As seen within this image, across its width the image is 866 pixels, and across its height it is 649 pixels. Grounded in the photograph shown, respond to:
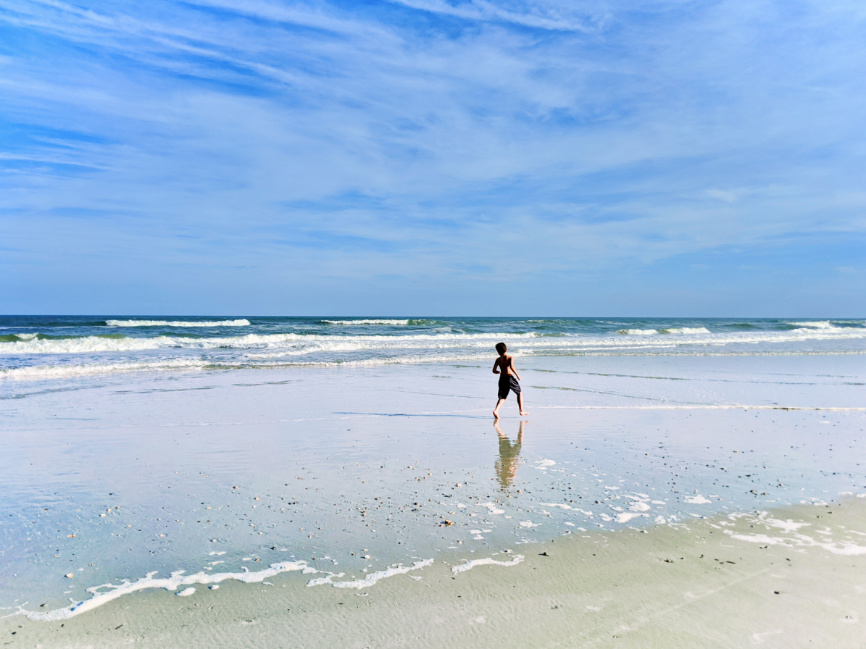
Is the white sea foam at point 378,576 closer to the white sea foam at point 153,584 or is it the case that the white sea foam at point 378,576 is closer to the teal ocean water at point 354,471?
the teal ocean water at point 354,471

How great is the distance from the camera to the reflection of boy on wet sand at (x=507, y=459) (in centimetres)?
663

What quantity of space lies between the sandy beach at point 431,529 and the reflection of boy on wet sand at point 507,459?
0.16ft

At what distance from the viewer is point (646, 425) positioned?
9836mm

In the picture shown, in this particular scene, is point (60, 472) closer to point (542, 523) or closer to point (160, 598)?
point (160, 598)

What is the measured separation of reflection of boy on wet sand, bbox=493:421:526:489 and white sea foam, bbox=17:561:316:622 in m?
2.84

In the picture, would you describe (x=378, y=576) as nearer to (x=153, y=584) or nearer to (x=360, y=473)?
(x=153, y=584)

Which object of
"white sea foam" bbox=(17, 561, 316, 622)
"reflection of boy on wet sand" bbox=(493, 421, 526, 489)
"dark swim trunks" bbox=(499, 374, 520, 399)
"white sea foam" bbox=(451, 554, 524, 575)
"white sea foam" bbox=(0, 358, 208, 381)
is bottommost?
"white sea foam" bbox=(0, 358, 208, 381)

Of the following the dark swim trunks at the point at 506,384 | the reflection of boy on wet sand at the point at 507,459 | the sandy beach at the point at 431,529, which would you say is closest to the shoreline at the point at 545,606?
the sandy beach at the point at 431,529

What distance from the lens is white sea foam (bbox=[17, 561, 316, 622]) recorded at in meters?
3.60

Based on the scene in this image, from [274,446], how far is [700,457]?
5950mm

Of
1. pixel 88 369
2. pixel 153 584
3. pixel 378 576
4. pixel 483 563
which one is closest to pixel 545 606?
pixel 483 563

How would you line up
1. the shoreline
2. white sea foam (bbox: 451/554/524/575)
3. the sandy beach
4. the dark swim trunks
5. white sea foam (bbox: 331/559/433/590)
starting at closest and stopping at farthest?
the shoreline
the sandy beach
white sea foam (bbox: 331/559/433/590)
white sea foam (bbox: 451/554/524/575)
the dark swim trunks

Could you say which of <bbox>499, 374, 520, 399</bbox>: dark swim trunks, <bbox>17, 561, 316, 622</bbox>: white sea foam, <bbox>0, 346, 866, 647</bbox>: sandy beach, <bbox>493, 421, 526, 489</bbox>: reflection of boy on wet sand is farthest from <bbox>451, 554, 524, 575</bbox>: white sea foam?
<bbox>499, 374, 520, 399</bbox>: dark swim trunks

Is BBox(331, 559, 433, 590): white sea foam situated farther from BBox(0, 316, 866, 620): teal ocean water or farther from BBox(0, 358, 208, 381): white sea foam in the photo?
BBox(0, 358, 208, 381): white sea foam
